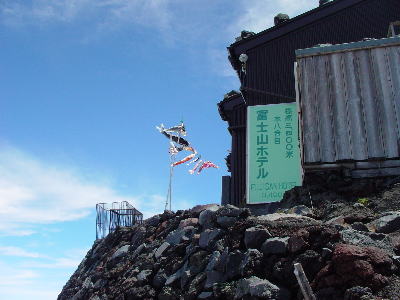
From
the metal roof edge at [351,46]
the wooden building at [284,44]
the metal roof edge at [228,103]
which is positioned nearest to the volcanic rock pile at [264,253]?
the metal roof edge at [351,46]

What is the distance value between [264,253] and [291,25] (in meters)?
16.8

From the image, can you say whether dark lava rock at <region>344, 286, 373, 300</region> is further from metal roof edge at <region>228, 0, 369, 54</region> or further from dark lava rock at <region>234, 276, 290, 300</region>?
metal roof edge at <region>228, 0, 369, 54</region>

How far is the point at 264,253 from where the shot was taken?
31.3 feet

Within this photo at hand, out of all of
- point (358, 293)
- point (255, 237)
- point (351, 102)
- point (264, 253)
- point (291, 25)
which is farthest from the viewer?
point (291, 25)

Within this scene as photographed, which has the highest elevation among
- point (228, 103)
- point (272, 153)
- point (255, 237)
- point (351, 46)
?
point (228, 103)

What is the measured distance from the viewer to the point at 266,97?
76.0 ft

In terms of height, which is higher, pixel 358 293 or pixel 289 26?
pixel 289 26

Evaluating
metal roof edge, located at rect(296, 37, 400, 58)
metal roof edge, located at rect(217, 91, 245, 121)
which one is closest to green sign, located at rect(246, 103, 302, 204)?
metal roof edge, located at rect(217, 91, 245, 121)

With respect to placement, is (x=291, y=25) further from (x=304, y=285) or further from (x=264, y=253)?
(x=304, y=285)

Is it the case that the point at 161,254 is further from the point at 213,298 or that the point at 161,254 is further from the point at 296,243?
A: the point at 296,243

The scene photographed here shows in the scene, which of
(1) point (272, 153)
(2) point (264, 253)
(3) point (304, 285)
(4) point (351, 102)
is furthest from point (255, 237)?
(1) point (272, 153)

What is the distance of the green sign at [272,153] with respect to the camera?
65.4 feet

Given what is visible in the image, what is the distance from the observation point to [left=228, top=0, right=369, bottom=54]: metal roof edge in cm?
2336

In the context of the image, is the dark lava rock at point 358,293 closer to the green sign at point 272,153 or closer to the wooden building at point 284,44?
the green sign at point 272,153
